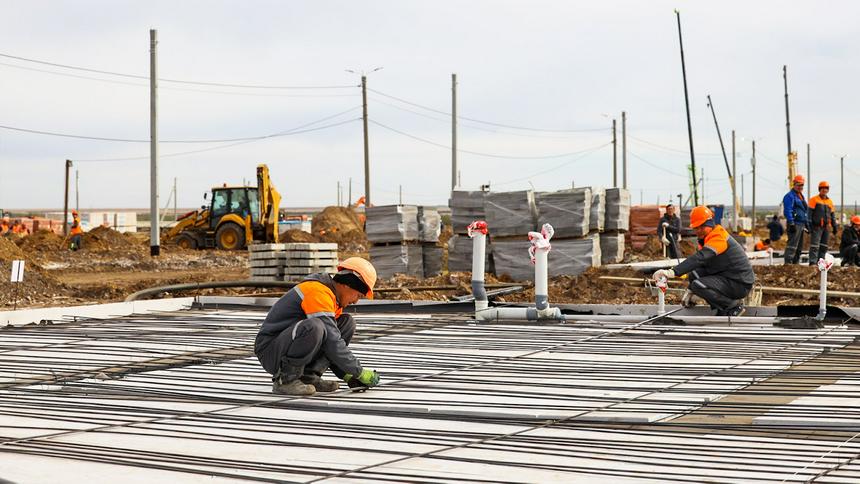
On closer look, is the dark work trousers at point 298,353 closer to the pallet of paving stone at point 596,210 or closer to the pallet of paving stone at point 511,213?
the pallet of paving stone at point 511,213

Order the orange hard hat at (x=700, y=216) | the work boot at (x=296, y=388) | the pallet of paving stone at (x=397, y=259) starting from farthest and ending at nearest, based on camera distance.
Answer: the pallet of paving stone at (x=397, y=259)
the orange hard hat at (x=700, y=216)
the work boot at (x=296, y=388)

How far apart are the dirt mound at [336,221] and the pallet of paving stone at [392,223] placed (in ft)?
83.5

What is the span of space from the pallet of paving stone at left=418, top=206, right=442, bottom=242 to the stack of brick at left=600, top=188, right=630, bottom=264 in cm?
286

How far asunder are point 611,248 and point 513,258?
208 centimetres

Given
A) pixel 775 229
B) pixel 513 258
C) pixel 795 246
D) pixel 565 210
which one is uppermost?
pixel 565 210

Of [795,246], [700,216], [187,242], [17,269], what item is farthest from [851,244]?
[187,242]

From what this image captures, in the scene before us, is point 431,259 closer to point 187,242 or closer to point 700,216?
point 700,216

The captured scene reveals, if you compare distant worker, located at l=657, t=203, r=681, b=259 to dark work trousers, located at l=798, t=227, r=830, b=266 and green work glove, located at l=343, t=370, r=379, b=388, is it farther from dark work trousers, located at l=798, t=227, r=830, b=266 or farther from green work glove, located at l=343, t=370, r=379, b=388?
green work glove, located at l=343, t=370, r=379, b=388

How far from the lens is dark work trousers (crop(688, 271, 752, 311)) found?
10703 mm

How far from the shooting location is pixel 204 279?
2083 centimetres

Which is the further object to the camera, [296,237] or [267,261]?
[296,237]

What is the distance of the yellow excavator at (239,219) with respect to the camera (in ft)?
102

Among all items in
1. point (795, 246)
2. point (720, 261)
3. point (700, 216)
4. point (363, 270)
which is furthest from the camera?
point (795, 246)

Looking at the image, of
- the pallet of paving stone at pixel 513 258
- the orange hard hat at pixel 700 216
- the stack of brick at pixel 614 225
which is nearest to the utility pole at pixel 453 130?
the stack of brick at pixel 614 225
